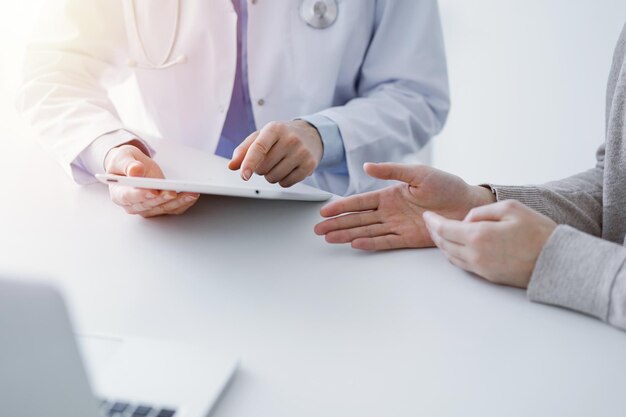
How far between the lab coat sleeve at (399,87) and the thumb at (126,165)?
37 cm

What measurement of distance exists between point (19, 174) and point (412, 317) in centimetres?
72

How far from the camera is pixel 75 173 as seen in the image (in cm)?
96

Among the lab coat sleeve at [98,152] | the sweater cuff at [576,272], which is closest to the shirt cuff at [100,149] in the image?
the lab coat sleeve at [98,152]

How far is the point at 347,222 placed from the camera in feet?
2.50

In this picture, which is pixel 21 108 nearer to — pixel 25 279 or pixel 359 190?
pixel 359 190

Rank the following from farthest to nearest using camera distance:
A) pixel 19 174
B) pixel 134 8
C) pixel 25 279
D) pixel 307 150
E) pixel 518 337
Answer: pixel 134 8 < pixel 19 174 < pixel 307 150 < pixel 518 337 < pixel 25 279

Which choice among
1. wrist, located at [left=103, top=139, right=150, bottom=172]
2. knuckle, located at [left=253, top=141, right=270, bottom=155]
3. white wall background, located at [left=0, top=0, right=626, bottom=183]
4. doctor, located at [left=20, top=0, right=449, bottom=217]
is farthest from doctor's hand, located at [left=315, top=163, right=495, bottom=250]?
white wall background, located at [left=0, top=0, right=626, bottom=183]

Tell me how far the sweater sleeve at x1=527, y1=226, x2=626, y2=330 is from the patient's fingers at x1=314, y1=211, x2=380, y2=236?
0.22m

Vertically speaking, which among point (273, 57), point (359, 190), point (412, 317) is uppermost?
point (273, 57)

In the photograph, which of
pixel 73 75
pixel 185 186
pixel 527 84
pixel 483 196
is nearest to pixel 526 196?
pixel 483 196

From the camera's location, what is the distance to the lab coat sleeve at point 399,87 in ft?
3.59

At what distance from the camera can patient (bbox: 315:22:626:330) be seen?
1.95 feet

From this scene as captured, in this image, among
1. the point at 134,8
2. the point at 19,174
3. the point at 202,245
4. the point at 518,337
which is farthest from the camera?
the point at 134,8

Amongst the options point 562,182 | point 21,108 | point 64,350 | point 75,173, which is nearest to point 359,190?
point 562,182
